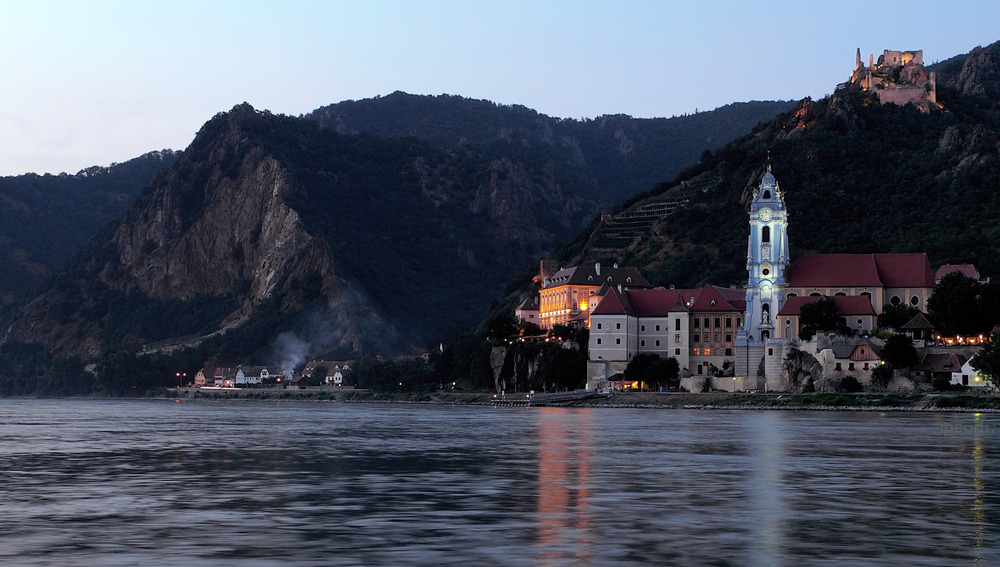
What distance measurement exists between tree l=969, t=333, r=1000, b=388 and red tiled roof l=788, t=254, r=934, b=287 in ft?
80.4

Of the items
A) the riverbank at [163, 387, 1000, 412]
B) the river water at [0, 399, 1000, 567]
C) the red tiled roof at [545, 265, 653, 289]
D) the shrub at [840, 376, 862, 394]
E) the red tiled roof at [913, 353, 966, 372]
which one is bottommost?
the river water at [0, 399, 1000, 567]

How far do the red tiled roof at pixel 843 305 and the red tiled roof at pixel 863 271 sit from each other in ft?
19.2

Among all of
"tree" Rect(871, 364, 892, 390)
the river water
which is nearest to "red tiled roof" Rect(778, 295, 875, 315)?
"tree" Rect(871, 364, 892, 390)

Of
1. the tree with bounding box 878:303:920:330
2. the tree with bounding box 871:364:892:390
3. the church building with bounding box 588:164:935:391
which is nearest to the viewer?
the tree with bounding box 871:364:892:390

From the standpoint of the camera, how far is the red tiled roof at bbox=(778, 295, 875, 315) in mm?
116875

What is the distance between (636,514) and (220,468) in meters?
20.1

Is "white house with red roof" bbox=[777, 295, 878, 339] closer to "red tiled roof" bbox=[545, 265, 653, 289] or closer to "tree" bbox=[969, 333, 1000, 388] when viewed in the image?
"tree" bbox=[969, 333, 1000, 388]

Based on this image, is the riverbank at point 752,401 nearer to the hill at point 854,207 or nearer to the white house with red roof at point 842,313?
the white house with red roof at point 842,313

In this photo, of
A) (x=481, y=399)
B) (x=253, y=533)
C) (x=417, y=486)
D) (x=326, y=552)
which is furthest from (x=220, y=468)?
(x=481, y=399)

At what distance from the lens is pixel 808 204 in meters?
183

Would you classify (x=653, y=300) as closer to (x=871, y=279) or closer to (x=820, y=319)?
(x=871, y=279)

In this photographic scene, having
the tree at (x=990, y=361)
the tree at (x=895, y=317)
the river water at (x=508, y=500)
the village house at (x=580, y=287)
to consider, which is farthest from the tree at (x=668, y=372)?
the river water at (x=508, y=500)

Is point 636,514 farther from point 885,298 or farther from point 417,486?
point 885,298

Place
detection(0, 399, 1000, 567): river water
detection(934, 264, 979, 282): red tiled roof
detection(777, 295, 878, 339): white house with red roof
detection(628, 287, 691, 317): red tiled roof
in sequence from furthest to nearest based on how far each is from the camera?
detection(628, 287, 691, 317): red tiled roof → detection(934, 264, 979, 282): red tiled roof → detection(777, 295, 878, 339): white house with red roof → detection(0, 399, 1000, 567): river water
